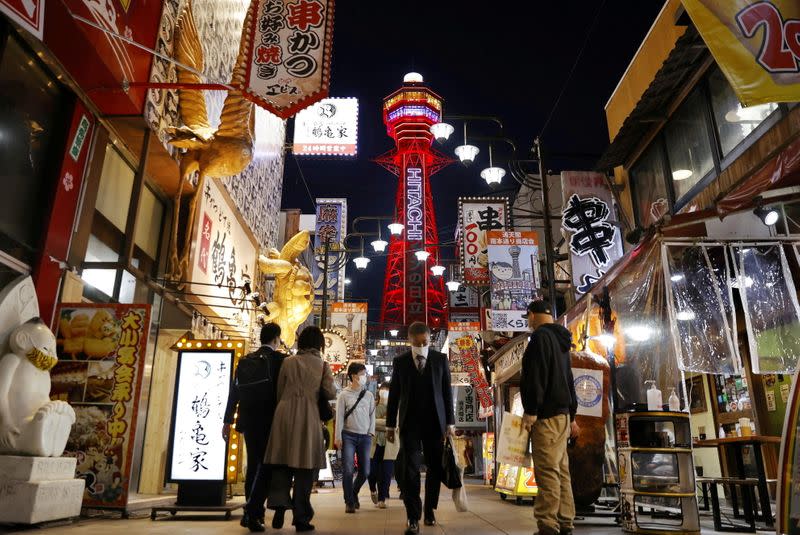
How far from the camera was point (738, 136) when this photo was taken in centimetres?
898

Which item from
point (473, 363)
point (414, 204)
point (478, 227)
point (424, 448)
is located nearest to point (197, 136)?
point (424, 448)

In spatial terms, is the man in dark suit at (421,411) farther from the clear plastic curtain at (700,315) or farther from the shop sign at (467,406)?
the shop sign at (467,406)

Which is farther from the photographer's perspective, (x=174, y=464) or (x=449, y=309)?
(x=449, y=309)

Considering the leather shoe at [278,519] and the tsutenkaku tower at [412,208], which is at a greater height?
the tsutenkaku tower at [412,208]

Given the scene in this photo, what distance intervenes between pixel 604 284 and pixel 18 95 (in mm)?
8028

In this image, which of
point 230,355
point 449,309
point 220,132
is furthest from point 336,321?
point 230,355

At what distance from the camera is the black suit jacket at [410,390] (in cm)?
574

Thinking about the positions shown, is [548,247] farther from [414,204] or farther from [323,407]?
[414,204]

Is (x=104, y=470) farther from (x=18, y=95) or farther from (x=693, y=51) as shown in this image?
(x=693, y=51)

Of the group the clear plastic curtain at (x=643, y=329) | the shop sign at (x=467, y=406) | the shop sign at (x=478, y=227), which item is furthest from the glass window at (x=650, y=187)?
the shop sign at (x=467, y=406)

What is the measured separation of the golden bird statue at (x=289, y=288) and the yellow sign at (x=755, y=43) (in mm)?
10288

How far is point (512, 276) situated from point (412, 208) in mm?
33193

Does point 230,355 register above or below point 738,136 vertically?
below

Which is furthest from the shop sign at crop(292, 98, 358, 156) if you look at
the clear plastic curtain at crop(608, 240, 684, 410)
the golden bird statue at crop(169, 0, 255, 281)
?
the clear plastic curtain at crop(608, 240, 684, 410)
